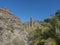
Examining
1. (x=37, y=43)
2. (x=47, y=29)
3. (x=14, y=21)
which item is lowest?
(x=37, y=43)

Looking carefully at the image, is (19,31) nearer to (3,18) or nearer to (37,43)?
(3,18)

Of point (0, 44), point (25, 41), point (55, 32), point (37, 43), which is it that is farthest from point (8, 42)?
point (55, 32)

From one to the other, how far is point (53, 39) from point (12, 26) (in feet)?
26.6

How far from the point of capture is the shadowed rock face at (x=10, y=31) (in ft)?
66.8

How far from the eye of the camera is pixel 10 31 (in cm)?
2120

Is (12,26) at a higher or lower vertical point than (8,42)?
higher

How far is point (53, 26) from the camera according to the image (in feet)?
49.9

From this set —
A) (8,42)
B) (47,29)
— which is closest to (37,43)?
(47,29)

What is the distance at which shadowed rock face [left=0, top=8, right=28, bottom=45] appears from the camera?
20.4 meters

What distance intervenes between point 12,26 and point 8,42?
2.20 metres

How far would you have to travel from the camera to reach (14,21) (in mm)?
22000

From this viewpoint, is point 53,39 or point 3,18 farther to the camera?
point 3,18

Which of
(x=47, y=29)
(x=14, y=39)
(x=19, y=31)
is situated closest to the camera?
(x=47, y=29)

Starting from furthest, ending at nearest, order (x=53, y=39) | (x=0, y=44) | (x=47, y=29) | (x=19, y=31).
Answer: (x=19, y=31)
(x=0, y=44)
(x=47, y=29)
(x=53, y=39)
